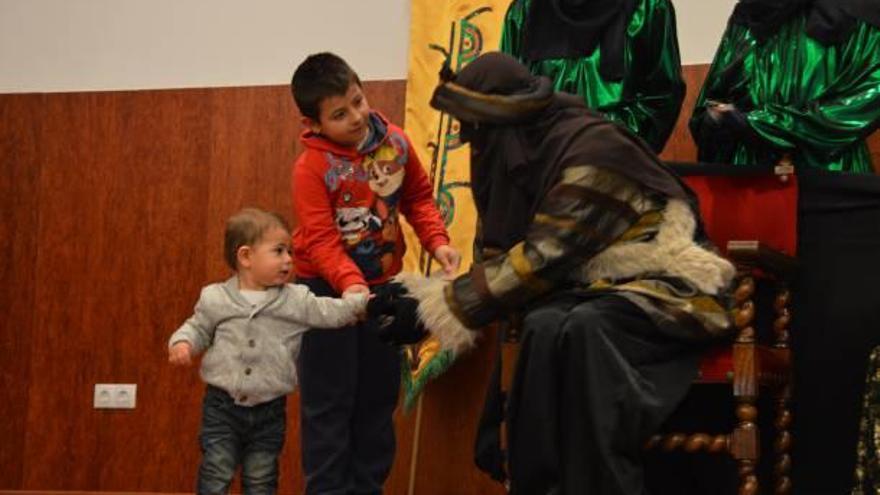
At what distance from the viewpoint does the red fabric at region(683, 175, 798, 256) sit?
2.76 metres

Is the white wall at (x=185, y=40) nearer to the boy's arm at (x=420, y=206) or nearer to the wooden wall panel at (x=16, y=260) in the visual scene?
the wooden wall panel at (x=16, y=260)

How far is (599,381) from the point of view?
2.12 m

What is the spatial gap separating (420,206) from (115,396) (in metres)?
1.54

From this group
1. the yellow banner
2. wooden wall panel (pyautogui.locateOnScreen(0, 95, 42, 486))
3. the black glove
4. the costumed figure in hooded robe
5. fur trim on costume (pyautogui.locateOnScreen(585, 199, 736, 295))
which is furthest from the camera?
wooden wall panel (pyautogui.locateOnScreen(0, 95, 42, 486))

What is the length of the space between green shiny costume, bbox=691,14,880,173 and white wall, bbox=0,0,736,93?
124 centimetres

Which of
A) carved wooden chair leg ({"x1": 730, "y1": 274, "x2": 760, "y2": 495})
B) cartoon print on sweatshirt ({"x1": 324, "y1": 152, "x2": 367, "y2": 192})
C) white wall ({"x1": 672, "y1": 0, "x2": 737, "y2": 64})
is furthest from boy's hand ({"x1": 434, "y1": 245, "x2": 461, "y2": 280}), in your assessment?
white wall ({"x1": 672, "y1": 0, "x2": 737, "y2": 64})

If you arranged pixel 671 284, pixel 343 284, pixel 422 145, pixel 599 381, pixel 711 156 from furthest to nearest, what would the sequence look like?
pixel 422 145 < pixel 711 156 < pixel 343 284 < pixel 671 284 < pixel 599 381

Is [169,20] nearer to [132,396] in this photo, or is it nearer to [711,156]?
[132,396]

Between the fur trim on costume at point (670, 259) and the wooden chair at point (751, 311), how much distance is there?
0.43 feet

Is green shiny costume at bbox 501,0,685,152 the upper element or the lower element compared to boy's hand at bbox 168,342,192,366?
upper

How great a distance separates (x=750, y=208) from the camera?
2.79 m

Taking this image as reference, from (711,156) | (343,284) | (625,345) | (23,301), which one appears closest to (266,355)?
(343,284)

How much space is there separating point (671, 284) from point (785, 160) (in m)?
0.63

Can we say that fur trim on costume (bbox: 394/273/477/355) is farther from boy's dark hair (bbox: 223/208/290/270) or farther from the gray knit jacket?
boy's dark hair (bbox: 223/208/290/270)
